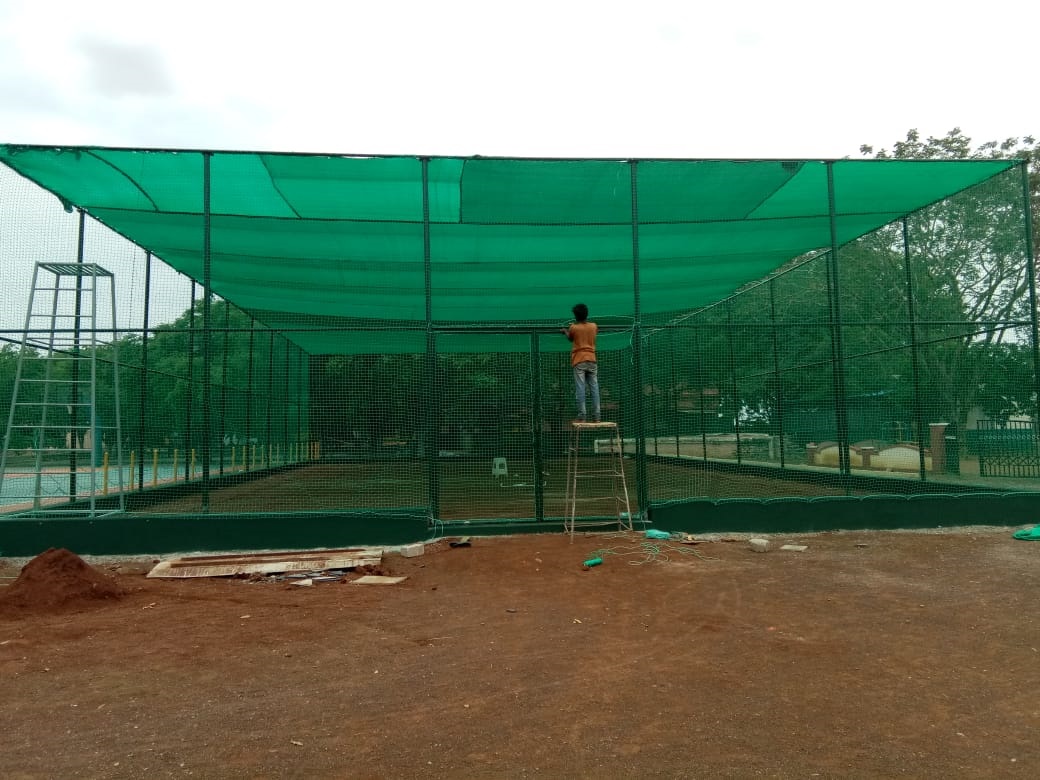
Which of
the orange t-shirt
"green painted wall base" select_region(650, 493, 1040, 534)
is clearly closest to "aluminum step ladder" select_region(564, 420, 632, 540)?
"green painted wall base" select_region(650, 493, 1040, 534)

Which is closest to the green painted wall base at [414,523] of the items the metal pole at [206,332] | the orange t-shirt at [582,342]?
the metal pole at [206,332]

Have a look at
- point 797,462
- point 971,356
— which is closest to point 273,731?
point 797,462

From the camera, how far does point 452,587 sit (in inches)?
225

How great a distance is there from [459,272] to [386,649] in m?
7.00

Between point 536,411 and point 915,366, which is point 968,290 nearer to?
point 915,366

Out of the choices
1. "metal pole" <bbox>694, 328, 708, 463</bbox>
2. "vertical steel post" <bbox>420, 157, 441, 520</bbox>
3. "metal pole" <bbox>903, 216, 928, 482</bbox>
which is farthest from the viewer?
"metal pole" <bbox>694, 328, 708, 463</bbox>

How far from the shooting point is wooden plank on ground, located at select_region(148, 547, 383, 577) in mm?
6223

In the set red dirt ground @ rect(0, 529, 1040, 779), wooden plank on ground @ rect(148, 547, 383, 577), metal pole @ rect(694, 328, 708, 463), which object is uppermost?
metal pole @ rect(694, 328, 708, 463)

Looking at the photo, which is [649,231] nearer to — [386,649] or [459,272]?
[459,272]

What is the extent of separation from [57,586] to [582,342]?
4.99 meters

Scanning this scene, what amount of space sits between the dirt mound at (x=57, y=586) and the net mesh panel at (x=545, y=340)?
166 cm

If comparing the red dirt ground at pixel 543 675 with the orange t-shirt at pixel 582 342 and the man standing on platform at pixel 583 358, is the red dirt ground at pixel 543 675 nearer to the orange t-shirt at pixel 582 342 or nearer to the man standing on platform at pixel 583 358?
the man standing on platform at pixel 583 358

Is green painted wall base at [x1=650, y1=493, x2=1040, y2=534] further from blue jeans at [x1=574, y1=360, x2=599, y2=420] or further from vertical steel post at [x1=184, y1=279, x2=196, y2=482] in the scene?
vertical steel post at [x1=184, y1=279, x2=196, y2=482]

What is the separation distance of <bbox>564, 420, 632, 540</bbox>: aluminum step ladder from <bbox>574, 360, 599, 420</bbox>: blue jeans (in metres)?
0.18
